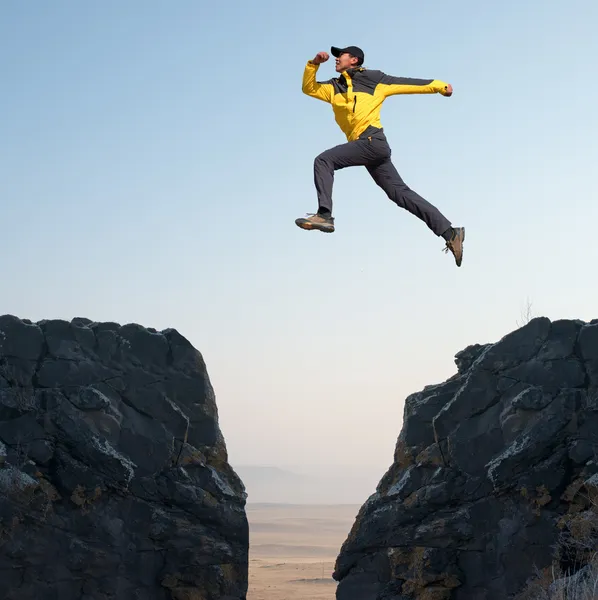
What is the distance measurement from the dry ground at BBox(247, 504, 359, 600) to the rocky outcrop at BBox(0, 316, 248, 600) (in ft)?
54.0

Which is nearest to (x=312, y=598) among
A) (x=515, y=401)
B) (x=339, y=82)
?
(x=515, y=401)

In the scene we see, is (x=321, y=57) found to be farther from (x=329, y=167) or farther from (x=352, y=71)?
(x=329, y=167)

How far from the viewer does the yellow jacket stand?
32.2 feet

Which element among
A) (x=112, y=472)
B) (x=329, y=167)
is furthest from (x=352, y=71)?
(x=112, y=472)

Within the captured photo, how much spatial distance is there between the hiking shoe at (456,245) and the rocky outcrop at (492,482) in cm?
1022

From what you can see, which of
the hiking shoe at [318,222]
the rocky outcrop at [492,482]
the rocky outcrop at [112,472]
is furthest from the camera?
the rocky outcrop at [112,472]

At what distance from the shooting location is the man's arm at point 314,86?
967 centimetres

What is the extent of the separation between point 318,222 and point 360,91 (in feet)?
5.44

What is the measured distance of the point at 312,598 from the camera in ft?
119

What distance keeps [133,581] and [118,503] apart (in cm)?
173

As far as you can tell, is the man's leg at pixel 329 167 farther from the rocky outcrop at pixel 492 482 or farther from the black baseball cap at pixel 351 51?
the rocky outcrop at pixel 492 482

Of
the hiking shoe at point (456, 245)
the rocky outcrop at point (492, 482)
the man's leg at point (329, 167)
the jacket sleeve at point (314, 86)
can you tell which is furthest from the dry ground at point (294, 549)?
the jacket sleeve at point (314, 86)

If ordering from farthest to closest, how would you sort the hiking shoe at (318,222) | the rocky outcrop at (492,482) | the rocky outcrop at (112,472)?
the rocky outcrop at (112,472) < the rocky outcrop at (492,482) < the hiking shoe at (318,222)

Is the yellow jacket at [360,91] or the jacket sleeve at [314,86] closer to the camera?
the jacket sleeve at [314,86]
